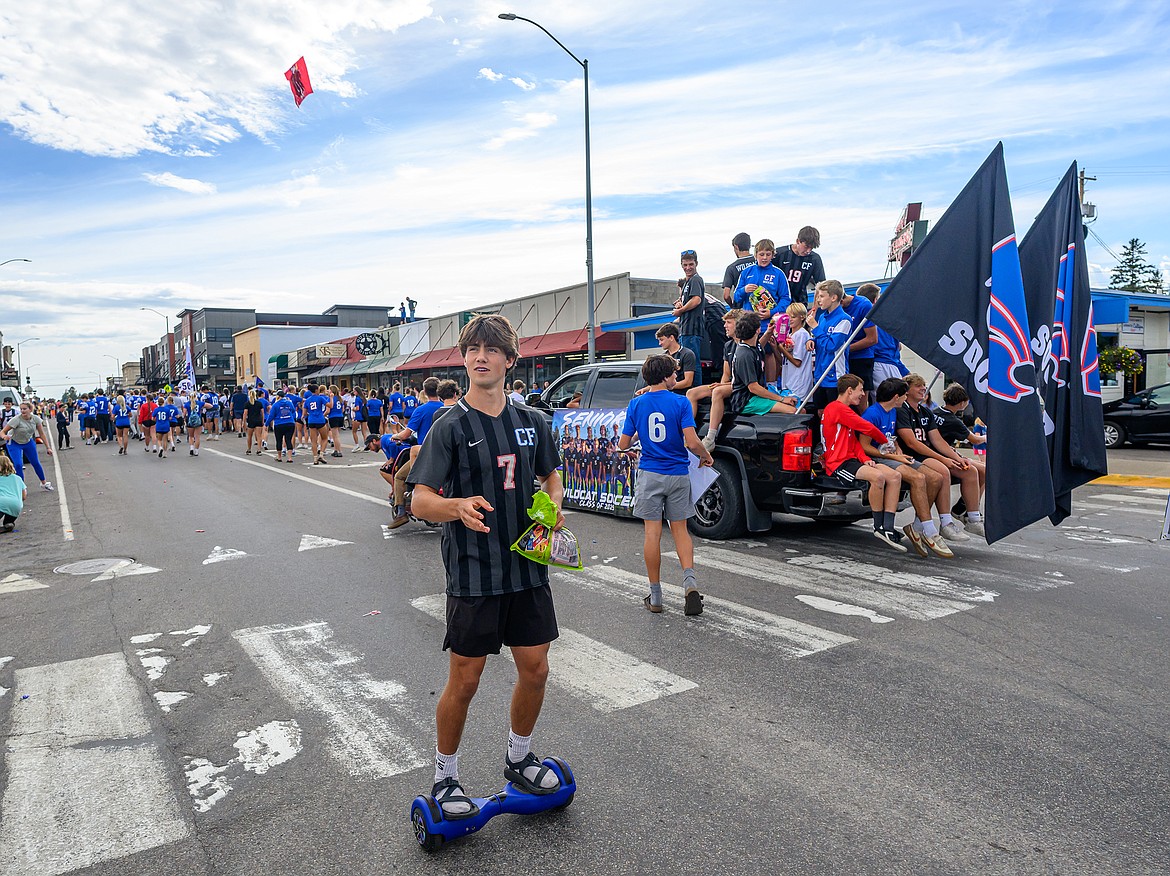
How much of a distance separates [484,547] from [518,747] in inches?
32.7

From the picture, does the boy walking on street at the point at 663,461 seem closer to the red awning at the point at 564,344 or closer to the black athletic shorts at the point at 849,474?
the black athletic shorts at the point at 849,474

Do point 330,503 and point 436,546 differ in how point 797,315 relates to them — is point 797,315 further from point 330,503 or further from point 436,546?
point 330,503

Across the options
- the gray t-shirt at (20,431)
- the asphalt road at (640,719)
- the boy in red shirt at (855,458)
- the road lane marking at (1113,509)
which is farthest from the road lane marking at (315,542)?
the road lane marking at (1113,509)

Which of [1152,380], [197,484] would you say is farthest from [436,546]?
[1152,380]

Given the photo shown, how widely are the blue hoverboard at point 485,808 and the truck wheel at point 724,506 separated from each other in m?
4.96

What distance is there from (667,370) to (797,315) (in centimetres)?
266

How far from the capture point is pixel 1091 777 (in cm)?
330

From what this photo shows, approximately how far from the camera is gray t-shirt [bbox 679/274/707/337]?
30.4ft

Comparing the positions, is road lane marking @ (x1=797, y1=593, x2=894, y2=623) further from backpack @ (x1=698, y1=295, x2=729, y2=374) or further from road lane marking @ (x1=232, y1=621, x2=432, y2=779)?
backpack @ (x1=698, y1=295, x2=729, y2=374)

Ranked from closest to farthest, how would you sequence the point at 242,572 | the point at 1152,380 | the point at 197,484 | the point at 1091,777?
the point at 1091,777, the point at 242,572, the point at 197,484, the point at 1152,380

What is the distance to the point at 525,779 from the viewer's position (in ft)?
10.2

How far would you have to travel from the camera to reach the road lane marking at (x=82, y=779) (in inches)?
118

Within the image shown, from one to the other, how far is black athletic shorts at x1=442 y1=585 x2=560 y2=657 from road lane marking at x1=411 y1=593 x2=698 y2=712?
4.10 ft

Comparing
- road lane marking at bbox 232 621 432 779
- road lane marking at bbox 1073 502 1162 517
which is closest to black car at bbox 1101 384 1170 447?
road lane marking at bbox 1073 502 1162 517
